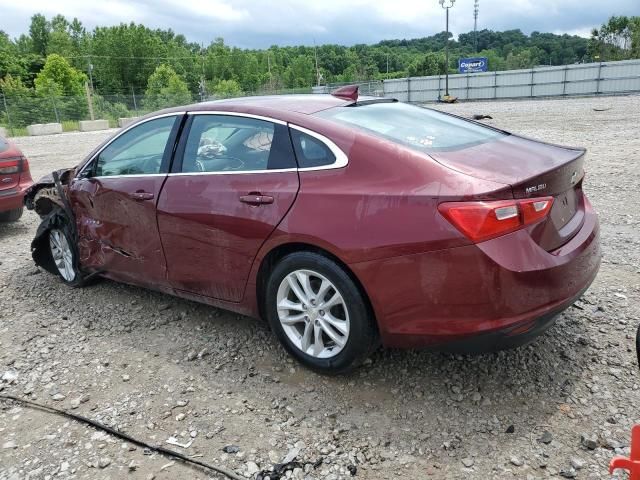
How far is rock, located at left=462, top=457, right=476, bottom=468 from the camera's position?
8.18 ft

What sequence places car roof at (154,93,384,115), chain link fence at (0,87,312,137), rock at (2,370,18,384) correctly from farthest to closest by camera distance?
chain link fence at (0,87,312,137) → rock at (2,370,18,384) → car roof at (154,93,384,115)

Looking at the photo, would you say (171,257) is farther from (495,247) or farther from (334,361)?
(495,247)

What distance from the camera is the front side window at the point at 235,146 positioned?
325 centimetres

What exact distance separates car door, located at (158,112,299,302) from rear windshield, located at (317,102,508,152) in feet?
1.49

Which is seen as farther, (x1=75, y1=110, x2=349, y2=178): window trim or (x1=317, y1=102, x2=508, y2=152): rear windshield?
(x1=317, y1=102, x2=508, y2=152): rear windshield

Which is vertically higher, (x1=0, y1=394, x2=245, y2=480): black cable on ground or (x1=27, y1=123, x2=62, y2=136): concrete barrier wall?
(x1=0, y1=394, x2=245, y2=480): black cable on ground

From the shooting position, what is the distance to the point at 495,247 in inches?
99.7

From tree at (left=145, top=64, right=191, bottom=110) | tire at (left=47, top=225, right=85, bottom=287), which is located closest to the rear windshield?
tire at (left=47, top=225, right=85, bottom=287)

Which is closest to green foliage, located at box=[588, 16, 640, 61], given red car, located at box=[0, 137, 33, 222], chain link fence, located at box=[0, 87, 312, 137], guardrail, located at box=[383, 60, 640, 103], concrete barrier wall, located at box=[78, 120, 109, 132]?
guardrail, located at box=[383, 60, 640, 103]

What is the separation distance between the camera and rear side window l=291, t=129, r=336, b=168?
3.03 meters

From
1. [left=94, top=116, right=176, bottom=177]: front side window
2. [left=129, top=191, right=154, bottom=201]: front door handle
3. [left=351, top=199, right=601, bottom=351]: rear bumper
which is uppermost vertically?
[left=94, top=116, right=176, bottom=177]: front side window

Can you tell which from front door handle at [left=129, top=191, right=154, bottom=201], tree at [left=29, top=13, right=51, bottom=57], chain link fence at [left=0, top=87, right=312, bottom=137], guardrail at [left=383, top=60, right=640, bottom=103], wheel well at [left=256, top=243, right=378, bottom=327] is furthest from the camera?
tree at [left=29, top=13, right=51, bottom=57]

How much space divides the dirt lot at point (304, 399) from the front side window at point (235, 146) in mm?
1203

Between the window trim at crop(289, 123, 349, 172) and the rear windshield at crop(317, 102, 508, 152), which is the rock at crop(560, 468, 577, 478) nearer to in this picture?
the rear windshield at crop(317, 102, 508, 152)
